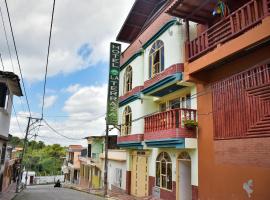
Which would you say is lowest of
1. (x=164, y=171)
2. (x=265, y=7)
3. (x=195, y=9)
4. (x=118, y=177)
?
(x=118, y=177)

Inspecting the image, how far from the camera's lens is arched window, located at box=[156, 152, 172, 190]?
13.2m

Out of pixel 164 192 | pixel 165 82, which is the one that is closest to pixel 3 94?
pixel 165 82

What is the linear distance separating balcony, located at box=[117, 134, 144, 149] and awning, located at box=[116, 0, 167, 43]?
9059 mm

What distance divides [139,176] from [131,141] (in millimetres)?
2583

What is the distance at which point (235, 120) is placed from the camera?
9.07 metres

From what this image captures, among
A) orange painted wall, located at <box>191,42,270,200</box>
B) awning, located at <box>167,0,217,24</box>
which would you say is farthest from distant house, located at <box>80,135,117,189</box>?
awning, located at <box>167,0,217,24</box>

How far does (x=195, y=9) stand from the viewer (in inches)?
428

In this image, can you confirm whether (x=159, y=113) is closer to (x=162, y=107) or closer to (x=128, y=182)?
(x=162, y=107)

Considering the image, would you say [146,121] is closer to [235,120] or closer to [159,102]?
[159,102]

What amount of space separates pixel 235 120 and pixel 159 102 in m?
7.24

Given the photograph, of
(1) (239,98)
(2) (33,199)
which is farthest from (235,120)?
(2) (33,199)

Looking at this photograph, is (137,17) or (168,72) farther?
(137,17)

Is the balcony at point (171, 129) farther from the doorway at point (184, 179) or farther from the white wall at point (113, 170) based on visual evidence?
the white wall at point (113, 170)

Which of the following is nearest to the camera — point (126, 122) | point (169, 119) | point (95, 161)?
point (169, 119)
